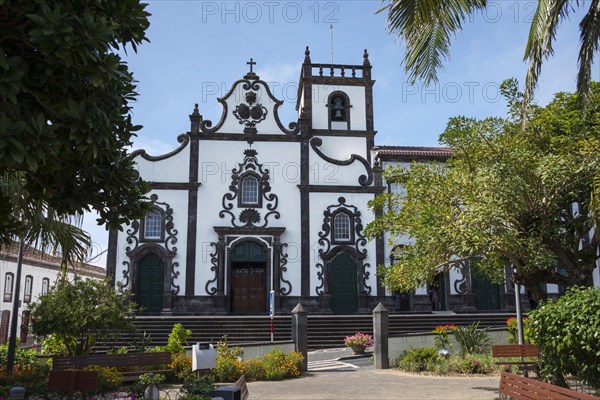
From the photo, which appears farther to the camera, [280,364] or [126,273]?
[126,273]

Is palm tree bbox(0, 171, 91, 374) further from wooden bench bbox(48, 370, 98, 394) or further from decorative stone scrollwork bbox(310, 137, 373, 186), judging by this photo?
decorative stone scrollwork bbox(310, 137, 373, 186)

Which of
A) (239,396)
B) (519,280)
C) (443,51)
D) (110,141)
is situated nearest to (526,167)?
(519,280)

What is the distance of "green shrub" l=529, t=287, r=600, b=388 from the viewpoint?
791cm

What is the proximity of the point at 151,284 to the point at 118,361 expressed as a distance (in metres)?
13.8

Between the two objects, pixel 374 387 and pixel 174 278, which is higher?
pixel 174 278

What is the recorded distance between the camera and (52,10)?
13.7 ft

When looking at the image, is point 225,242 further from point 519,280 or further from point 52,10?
point 52,10

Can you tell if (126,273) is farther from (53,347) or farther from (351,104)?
(351,104)

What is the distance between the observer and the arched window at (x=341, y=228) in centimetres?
2702

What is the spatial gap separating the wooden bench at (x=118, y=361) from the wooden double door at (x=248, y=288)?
13004 mm

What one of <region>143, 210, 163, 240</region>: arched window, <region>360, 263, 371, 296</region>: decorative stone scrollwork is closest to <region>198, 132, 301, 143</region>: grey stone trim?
<region>143, 210, 163, 240</region>: arched window

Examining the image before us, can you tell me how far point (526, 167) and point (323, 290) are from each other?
1616 cm

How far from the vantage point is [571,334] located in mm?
8117

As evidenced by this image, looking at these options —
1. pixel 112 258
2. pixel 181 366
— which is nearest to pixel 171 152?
pixel 112 258
